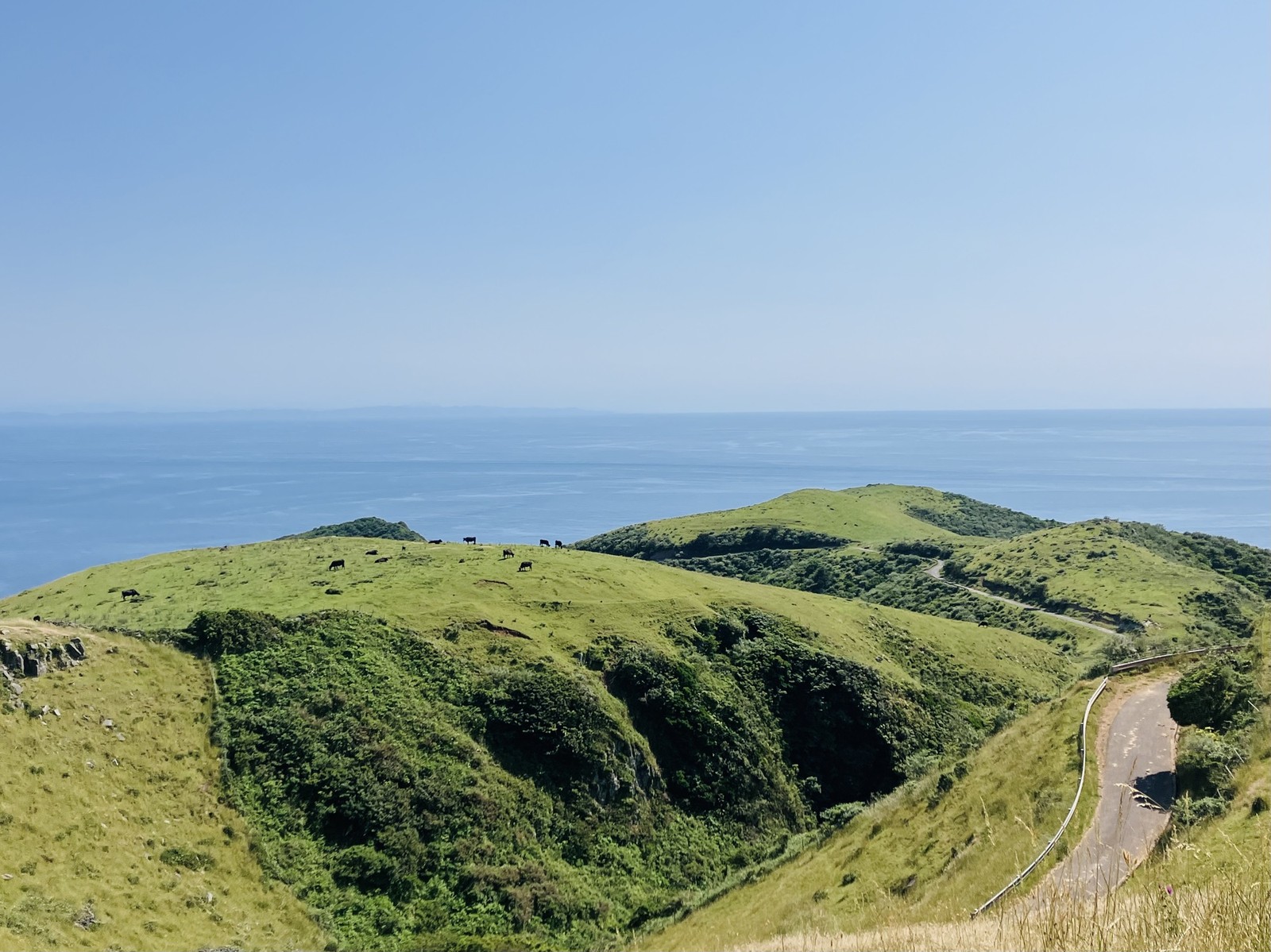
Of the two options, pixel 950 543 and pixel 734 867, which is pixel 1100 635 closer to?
pixel 950 543

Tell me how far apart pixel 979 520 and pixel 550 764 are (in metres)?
150

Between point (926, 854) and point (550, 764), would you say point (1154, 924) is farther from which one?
point (550, 764)

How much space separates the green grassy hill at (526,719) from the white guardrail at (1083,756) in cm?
1031

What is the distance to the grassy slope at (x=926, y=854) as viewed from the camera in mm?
20672

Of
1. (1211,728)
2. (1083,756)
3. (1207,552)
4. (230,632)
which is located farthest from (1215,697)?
(1207,552)

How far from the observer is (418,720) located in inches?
1522

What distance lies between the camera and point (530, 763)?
38.5 m

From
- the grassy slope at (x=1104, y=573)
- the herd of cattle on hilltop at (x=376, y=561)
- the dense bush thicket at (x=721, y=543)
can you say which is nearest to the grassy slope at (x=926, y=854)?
the herd of cattle on hilltop at (x=376, y=561)

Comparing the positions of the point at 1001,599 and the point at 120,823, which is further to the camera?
the point at 1001,599

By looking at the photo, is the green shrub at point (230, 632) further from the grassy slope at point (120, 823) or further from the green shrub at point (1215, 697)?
the green shrub at point (1215, 697)

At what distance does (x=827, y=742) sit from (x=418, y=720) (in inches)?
1021

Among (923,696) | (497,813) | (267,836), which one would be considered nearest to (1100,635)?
(923,696)

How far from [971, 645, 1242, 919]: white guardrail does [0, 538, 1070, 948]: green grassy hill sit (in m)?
10.3

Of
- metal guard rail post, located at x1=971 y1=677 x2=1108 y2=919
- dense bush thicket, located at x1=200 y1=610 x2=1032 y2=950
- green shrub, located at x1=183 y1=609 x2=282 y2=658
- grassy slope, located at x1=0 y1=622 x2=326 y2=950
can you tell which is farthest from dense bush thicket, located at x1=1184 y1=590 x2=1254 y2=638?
grassy slope, located at x1=0 y1=622 x2=326 y2=950
